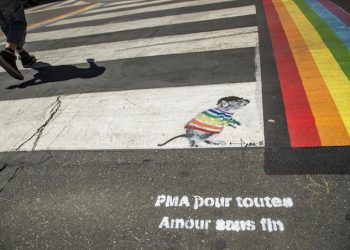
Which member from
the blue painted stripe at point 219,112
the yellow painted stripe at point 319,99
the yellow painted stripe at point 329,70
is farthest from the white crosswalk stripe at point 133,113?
the yellow painted stripe at point 329,70

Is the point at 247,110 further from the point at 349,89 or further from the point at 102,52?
the point at 102,52

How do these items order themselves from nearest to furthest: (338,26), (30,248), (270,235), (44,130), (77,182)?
(270,235) → (30,248) → (77,182) → (44,130) → (338,26)

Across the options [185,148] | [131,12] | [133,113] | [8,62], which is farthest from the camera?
[131,12]

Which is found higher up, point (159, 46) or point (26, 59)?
point (26, 59)

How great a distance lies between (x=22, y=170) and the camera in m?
3.29

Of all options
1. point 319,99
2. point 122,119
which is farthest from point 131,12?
point 319,99

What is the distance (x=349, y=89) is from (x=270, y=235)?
2.31 metres

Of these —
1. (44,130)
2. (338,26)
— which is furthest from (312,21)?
(44,130)

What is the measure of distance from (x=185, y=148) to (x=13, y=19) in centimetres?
412

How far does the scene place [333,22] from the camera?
610cm

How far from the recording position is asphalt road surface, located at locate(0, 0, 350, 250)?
231cm

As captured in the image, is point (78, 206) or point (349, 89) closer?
point (78, 206)

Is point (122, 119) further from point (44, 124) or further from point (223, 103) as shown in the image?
point (223, 103)

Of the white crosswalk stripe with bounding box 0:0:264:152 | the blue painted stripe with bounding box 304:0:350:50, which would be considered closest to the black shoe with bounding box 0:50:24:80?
the white crosswalk stripe with bounding box 0:0:264:152
